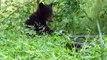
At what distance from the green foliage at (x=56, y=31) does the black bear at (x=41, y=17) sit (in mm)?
158

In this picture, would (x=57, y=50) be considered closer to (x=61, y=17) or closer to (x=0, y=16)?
(x=61, y=17)

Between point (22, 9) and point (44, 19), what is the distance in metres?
0.68

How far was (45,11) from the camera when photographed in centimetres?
640

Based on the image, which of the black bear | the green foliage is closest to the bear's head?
the black bear

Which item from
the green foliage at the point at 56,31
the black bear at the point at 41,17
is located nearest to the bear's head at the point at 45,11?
the black bear at the point at 41,17

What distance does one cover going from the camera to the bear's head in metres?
6.32

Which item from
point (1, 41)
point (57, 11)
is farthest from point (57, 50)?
point (57, 11)

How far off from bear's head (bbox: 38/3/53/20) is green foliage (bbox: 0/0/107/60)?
129mm

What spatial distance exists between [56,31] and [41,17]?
0.84 m

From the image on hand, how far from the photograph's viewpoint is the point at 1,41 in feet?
14.3

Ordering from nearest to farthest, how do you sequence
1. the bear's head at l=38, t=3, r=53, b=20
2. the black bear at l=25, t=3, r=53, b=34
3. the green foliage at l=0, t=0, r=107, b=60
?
the green foliage at l=0, t=0, r=107, b=60 < the black bear at l=25, t=3, r=53, b=34 < the bear's head at l=38, t=3, r=53, b=20

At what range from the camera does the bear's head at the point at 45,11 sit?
249 inches

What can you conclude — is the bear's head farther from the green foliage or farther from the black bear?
the green foliage

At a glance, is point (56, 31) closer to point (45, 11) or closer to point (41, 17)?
point (41, 17)
